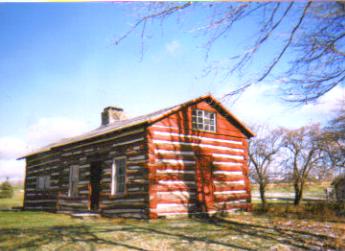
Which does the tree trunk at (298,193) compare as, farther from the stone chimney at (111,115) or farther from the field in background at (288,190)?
the stone chimney at (111,115)

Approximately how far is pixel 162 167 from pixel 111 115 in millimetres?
10712

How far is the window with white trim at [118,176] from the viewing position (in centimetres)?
1292

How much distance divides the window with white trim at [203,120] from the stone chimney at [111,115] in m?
9.22

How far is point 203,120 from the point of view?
46.1 feet

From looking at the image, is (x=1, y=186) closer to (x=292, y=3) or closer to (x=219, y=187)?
(x=219, y=187)

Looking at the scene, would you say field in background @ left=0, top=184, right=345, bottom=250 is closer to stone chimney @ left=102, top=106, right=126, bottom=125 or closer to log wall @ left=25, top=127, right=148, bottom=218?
log wall @ left=25, top=127, right=148, bottom=218

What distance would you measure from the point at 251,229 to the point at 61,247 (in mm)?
5551

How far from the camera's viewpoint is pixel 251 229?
9.16 meters

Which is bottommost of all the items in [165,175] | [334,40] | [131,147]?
[165,175]

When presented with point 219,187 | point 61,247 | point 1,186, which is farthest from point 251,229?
point 1,186

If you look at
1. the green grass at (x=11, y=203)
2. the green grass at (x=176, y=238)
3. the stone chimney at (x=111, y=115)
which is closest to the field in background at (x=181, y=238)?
the green grass at (x=176, y=238)

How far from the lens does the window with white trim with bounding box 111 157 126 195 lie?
42.4 feet

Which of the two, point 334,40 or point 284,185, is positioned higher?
point 334,40

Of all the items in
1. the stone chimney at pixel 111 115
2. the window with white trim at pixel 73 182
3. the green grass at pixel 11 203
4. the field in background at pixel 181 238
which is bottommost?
the green grass at pixel 11 203
